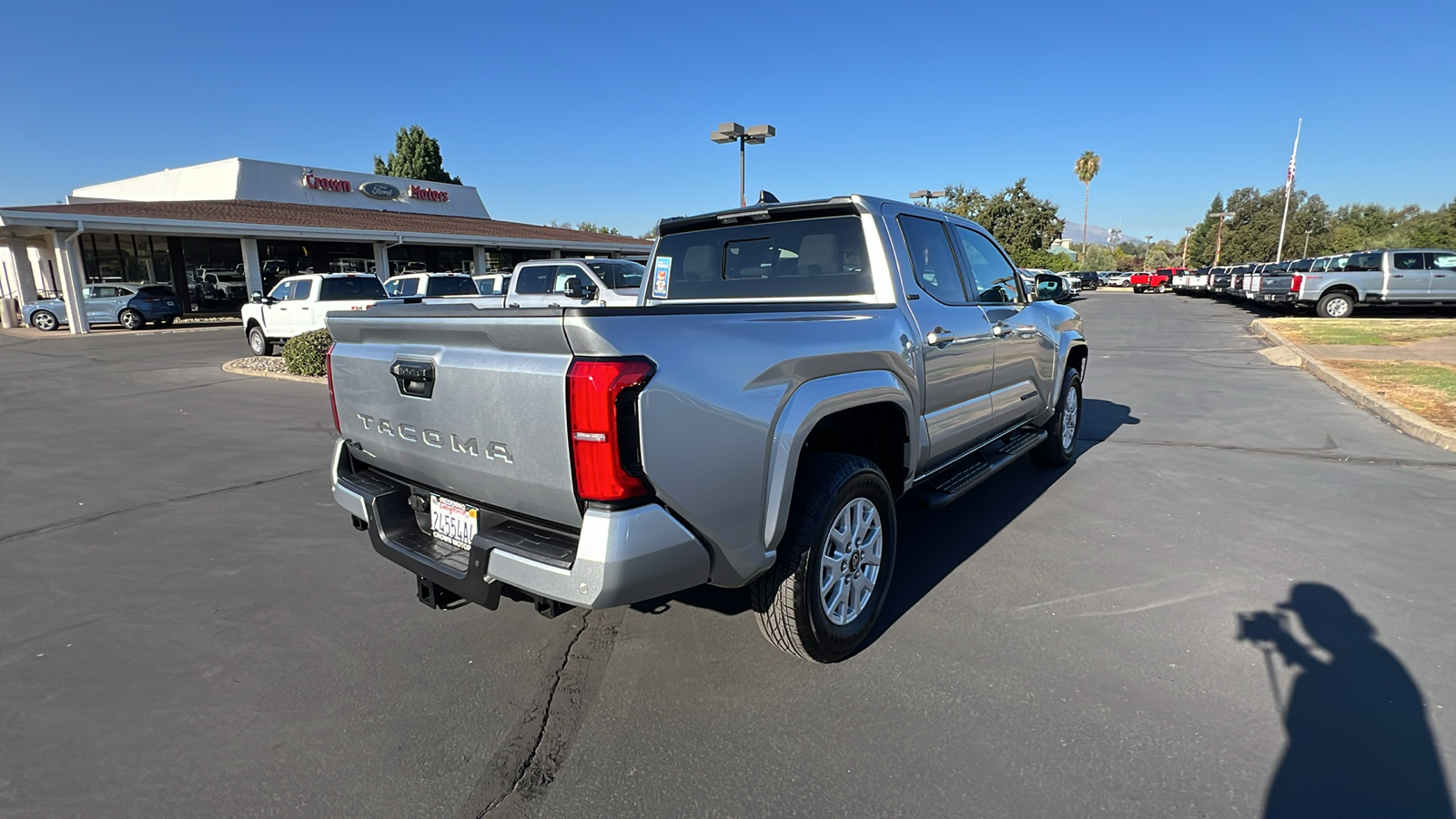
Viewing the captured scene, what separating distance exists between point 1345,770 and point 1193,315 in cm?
2694

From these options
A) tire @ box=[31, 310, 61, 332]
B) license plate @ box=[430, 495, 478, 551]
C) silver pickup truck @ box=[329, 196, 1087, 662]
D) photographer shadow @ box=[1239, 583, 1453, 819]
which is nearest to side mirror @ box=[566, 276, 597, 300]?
silver pickup truck @ box=[329, 196, 1087, 662]

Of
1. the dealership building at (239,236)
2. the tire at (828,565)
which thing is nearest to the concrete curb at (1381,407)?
the tire at (828,565)

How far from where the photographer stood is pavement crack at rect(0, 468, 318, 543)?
4.80m

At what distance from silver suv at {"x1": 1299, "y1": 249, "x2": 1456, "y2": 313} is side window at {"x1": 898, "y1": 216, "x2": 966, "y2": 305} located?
2221 cm

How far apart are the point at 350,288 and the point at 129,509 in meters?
11.8

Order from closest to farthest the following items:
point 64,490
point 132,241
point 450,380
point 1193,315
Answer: point 450,380
point 64,490
point 1193,315
point 132,241

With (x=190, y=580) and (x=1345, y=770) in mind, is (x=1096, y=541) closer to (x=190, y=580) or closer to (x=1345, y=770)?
(x=1345, y=770)

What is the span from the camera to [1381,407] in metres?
7.95

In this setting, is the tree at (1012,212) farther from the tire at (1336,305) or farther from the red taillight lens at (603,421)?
the red taillight lens at (603,421)

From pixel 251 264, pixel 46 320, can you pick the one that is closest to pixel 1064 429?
pixel 251 264

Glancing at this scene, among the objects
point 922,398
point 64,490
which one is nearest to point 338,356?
point 922,398

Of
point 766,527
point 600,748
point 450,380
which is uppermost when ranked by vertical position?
point 450,380

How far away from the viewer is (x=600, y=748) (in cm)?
262

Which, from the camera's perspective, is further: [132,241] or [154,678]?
[132,241]
